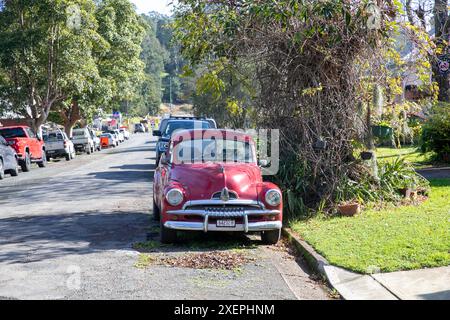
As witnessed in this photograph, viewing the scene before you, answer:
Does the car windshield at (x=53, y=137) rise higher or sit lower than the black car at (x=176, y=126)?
lower

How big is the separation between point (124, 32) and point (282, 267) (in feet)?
124

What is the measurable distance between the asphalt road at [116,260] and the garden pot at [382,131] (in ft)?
14.0

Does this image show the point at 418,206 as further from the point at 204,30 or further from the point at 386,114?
the point at 204,30

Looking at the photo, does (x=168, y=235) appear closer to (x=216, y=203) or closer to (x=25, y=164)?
(x=216, y=203)

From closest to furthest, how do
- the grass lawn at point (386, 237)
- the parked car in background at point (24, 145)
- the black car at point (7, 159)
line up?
the grass lawn at point (386, 237)
the black car at point (7, 159)
the parked car in background at point (24, 145)

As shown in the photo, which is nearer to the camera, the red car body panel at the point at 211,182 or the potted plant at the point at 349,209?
the red car body panel at the point at 211,182

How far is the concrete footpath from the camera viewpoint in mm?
6445

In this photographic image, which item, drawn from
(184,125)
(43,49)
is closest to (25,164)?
(184,125)

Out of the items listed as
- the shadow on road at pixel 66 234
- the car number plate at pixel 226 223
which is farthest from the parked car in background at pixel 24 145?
the car number plate at pixel 226 223

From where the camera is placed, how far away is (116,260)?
8.43m

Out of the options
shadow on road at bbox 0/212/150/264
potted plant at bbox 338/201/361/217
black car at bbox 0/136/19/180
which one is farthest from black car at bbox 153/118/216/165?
potted plant at bbox 338/201/361/217

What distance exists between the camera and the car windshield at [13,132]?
87.7 ft

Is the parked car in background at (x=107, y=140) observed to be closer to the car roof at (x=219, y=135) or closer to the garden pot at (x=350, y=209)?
the car roof at (x=219, y=135)

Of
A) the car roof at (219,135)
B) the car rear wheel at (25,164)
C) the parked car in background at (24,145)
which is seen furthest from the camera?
the car rear wheel at (25,164)
